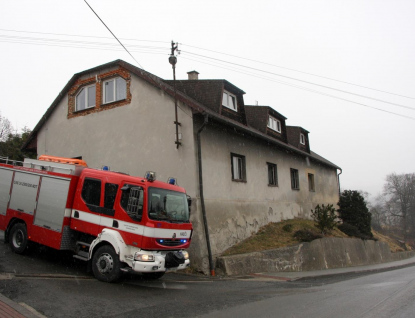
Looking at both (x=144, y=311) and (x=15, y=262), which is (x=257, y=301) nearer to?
(x=144, y=311)

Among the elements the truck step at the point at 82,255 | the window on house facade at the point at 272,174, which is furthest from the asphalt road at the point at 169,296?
the window on house facade at the point at 272,174

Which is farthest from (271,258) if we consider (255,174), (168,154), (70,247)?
(70,247)

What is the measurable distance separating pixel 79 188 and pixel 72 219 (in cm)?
82

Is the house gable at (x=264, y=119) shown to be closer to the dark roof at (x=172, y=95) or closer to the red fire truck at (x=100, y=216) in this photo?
the dark roof at (x=172, y=95)

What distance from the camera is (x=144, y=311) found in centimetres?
627

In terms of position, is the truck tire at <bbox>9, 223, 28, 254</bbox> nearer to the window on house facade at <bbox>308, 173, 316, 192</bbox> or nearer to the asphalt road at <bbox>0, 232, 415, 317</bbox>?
the asphalt road at <bbox>0, 232, 415, 317</bbox>

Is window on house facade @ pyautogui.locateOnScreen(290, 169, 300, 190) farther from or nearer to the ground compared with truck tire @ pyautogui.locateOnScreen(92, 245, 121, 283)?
farther from the ground

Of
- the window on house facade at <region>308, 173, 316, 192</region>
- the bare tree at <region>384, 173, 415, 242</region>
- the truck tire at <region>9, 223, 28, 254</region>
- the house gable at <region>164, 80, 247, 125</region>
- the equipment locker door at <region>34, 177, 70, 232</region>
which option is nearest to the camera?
the equipment locker door at <region>34, 177, 70, 232</region>

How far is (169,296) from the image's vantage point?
7.63 metres

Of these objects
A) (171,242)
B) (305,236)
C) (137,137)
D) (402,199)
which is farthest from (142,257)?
(402,199)

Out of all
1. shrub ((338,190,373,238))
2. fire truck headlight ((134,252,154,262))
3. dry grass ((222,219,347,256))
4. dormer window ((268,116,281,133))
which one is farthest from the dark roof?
shrub ((338,190,373,238))

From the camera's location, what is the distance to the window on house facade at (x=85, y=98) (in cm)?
1547

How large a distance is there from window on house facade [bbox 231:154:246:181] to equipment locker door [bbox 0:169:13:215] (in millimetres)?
7950

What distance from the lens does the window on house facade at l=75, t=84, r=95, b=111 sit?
Answer: 1547cm
